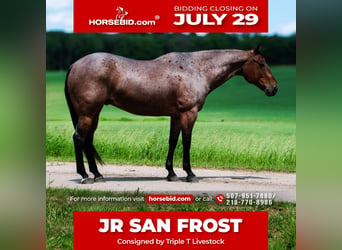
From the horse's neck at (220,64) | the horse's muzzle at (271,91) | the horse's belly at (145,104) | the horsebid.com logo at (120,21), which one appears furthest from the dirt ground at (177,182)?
the horsebid.com logo at (120,21)

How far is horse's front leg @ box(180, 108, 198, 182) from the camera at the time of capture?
1090 centimetres

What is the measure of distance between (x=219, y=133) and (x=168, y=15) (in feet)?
8.39

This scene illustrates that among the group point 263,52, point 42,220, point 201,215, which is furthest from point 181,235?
point 263,52

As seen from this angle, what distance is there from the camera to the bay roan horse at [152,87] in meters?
10.6

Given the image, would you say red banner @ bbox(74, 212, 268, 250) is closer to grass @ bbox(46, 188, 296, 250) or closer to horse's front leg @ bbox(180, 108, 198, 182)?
grass @ bbox(46, 188, 296, 250)

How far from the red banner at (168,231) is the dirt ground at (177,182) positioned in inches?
22.2

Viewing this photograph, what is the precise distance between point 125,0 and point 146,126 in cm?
251

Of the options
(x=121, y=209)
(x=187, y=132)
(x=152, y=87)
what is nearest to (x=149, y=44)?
(x=152, y=87)

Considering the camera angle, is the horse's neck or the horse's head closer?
the horse's head

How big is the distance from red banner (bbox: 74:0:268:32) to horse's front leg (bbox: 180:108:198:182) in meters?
1.66

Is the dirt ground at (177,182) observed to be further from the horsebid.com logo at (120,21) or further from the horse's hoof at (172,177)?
the horsebid.com logo at (120,21)

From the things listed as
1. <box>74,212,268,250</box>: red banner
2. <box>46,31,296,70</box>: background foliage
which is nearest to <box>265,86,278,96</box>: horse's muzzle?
<box>46,31,296,70</box>: background foliage

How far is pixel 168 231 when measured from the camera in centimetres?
971
